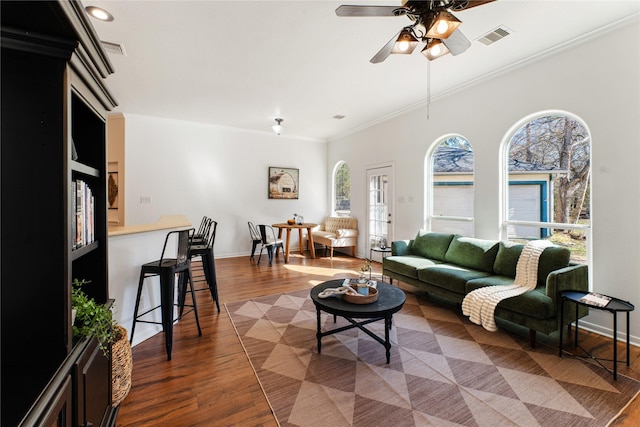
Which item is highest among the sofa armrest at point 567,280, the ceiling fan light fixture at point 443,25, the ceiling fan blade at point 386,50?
the ceiling fan blade at point 386,50

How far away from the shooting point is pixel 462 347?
2.56 m

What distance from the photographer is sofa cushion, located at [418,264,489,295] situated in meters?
3.20

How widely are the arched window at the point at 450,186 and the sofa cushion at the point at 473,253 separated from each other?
584mm

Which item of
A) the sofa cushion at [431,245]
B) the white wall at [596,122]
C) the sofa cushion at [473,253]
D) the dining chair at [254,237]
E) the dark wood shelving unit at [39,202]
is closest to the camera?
the dark wood shelving unit at [39,202]

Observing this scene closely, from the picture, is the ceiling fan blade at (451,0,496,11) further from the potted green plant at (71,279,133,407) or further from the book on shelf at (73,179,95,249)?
the potted green plant at (71,279,133,407)

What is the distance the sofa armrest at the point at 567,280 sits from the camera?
2.47 m

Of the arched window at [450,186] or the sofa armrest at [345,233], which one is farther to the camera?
the sofa armrest at [345,233]

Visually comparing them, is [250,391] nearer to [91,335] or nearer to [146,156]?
[91,335]

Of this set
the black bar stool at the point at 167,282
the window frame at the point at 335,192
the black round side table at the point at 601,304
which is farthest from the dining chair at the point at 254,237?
the black round side table at the point at 601,304

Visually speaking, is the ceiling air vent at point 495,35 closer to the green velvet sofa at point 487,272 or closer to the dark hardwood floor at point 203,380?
the green velvet sofa at point 487,272

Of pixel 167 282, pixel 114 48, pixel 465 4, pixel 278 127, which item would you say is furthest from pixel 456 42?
pixel 278 127

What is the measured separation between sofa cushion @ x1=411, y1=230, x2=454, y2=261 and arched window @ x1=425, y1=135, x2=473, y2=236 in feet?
1.57

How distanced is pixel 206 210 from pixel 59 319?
18.1 feet

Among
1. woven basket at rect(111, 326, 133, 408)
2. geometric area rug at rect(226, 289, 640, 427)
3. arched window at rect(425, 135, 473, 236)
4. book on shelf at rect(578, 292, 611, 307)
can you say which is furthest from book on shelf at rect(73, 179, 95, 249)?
arched window at rect(425, 135, 473, 236)
